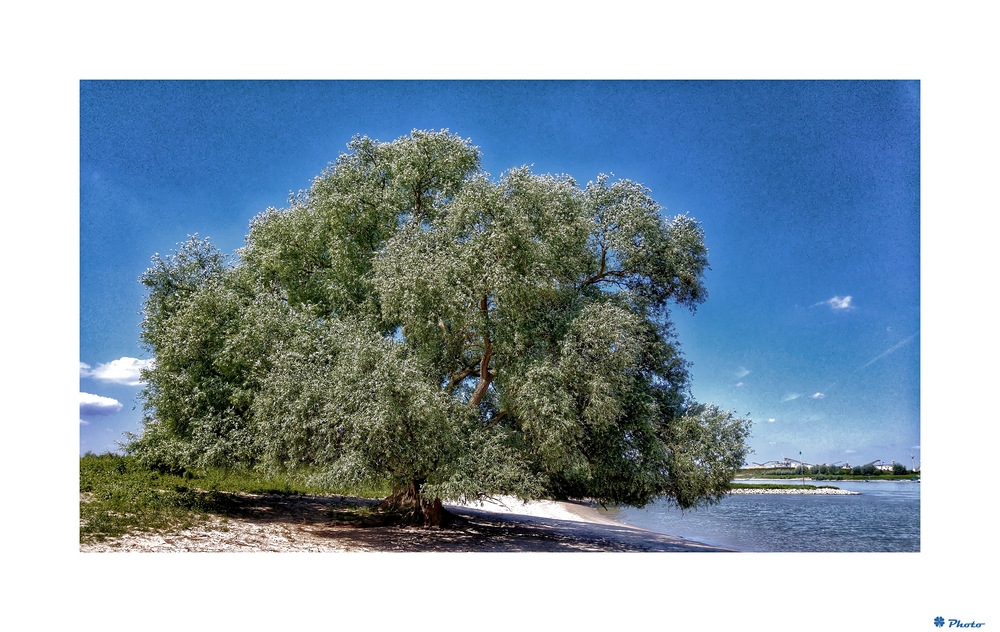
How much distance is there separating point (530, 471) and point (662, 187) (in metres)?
Answer: 5.37

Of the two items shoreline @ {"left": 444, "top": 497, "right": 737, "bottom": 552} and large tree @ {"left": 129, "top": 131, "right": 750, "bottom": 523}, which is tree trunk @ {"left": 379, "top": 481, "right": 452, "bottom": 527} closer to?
large tree @ {"left": 129, "top": 131, "right": 750, "bottom": 523}

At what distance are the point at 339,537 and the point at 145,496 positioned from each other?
3210 mm

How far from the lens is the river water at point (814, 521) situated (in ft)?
29.9

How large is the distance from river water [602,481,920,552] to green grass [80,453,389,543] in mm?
7319

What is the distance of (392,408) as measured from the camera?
691 centimetres

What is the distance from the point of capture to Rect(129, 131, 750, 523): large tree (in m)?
7.43
